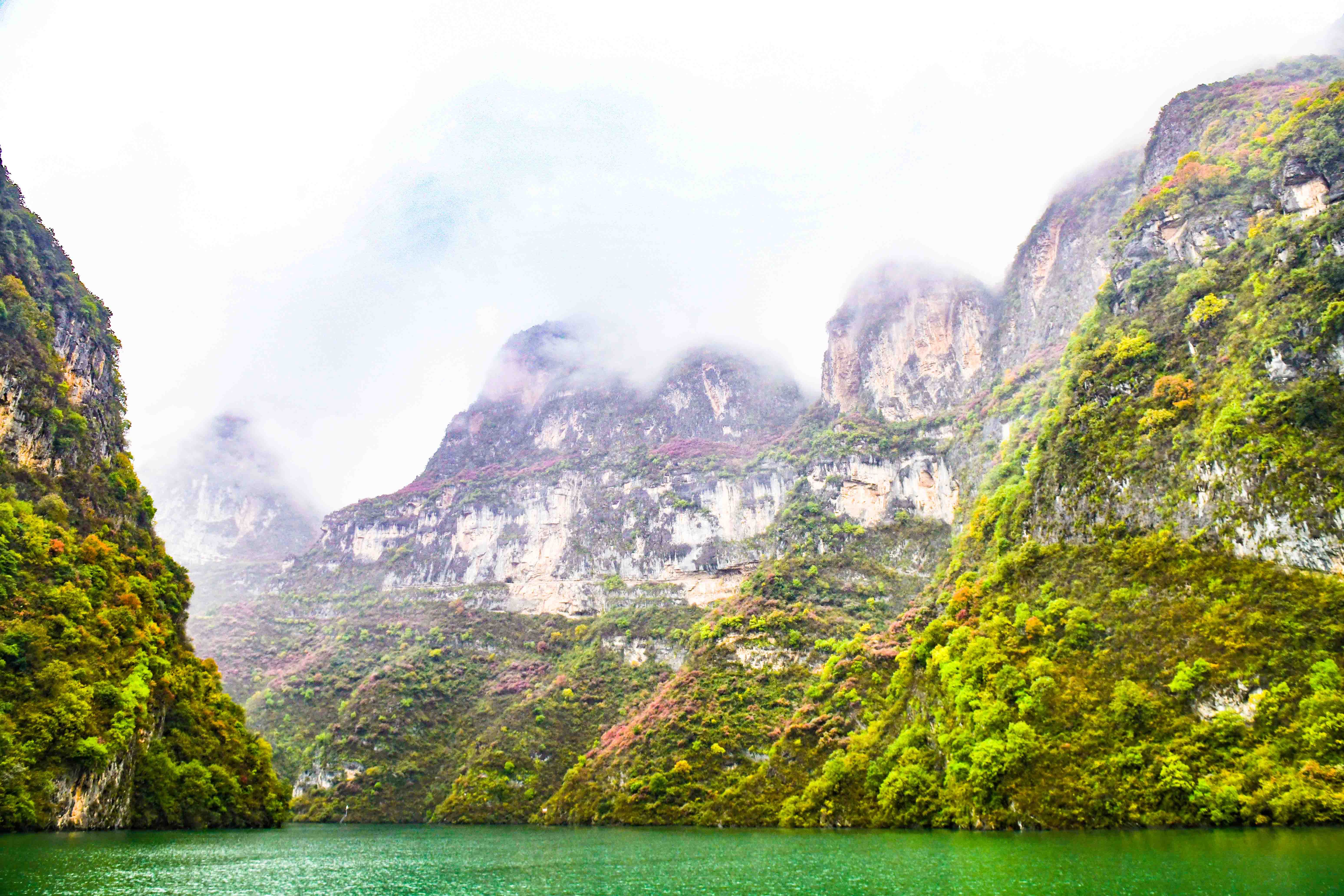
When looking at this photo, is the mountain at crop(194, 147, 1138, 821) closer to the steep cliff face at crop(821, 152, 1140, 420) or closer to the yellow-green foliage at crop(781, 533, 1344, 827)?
the steep cliff face at crop(821, 152, 1140, 420)

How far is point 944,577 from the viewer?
9406 centimetres

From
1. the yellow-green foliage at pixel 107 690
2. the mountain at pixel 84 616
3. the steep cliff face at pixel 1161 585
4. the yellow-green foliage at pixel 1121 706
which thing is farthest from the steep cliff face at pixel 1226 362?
the mountain at pixel 84 616

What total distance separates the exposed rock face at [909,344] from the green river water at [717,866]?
11488 centimetres

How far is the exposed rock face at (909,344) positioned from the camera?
153m

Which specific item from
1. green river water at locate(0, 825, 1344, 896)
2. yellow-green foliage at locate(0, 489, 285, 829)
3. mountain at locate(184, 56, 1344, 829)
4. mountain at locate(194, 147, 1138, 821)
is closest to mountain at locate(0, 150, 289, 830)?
yellow-green foliage at locate(0, 489, 285, 829)

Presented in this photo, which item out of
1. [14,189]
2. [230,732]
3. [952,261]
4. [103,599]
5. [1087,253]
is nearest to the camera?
[103,599]

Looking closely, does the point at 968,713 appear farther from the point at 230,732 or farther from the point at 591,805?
the point at 230,732

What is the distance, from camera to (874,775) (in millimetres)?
65625

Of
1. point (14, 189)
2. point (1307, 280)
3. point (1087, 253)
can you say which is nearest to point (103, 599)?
point (14, 189)

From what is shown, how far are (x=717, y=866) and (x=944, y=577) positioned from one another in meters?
65.0

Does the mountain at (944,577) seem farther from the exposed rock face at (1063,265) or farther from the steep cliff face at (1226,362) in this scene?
the exposed rock face at (1063,265)

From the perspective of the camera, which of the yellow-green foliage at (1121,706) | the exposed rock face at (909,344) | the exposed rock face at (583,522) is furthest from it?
the exposed rock face at (583,522)

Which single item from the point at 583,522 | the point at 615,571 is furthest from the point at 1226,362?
the point at 583,522

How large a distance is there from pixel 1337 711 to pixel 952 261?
150528 mm
